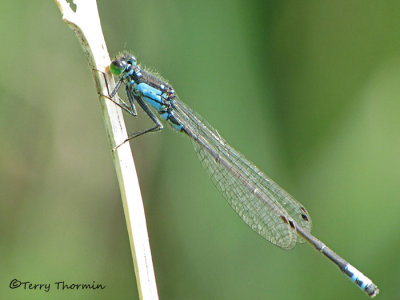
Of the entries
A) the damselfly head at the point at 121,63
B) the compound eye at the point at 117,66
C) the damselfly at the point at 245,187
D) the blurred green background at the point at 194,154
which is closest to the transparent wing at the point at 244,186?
the damselfly at the point at 245,187

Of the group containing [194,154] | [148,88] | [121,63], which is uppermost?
[194,154]

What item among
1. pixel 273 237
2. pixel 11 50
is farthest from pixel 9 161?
pixel 273 237

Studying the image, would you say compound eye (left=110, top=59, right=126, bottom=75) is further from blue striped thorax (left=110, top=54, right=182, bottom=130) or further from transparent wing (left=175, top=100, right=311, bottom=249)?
transparent wing (left=175, top=100, right=311, bottom=249)

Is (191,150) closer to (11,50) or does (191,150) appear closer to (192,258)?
(192,258)

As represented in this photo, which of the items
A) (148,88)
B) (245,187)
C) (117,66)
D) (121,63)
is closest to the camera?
(117,66)

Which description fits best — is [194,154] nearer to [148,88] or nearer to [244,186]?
[244,186]

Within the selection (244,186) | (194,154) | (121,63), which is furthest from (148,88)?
(244,186)
